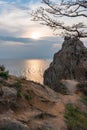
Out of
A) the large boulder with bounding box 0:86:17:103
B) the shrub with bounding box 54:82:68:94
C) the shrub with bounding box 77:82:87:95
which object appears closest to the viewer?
the large boulder with bounding box 0:86:17:103

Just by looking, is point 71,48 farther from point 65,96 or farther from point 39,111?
point 39,111

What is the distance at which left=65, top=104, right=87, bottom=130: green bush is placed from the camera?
16.1 m

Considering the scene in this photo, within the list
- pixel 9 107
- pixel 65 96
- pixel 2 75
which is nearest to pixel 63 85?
pixel 65 96

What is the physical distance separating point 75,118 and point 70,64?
12.9 metres

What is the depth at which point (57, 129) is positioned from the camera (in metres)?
15.1

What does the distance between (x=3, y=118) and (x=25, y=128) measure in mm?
923

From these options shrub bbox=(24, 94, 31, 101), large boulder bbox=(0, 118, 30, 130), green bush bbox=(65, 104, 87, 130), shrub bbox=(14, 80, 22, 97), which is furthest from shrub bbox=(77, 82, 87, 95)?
large boulder bbox=(0, 118, 30, 130)

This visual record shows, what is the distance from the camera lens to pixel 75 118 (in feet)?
56.7

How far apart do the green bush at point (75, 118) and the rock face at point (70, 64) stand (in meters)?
11.2

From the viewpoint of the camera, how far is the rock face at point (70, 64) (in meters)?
29.8

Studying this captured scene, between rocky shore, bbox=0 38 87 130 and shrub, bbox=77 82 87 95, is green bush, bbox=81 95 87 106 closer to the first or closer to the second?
rocky shore, bbox=0 38 87 130

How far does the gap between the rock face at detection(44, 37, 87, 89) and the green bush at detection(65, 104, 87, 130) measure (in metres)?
11.2

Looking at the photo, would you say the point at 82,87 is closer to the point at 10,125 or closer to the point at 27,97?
the point at 27,97

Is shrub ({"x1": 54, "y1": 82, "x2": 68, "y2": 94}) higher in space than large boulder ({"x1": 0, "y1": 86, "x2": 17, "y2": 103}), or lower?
lower
